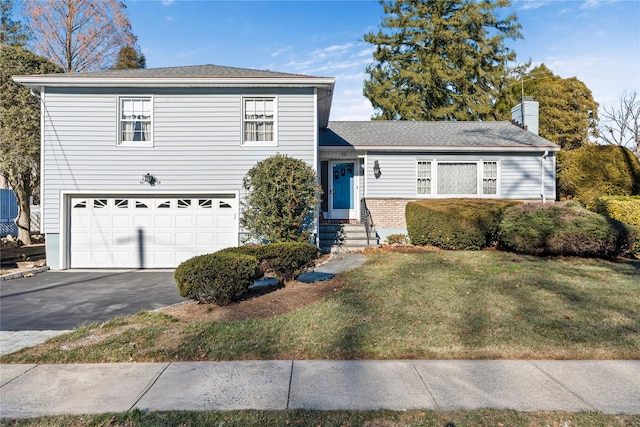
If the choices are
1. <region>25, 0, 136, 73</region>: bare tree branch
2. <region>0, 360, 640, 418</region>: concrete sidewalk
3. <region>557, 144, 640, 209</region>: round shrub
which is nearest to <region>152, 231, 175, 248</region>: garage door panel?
<region>0, 360, 640, 418</region>: concrete sidewalk

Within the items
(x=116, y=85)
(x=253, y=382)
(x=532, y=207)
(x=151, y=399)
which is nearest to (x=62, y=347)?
(x=151, y=399)

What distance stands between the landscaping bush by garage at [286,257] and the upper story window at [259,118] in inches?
189

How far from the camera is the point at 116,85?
35.3 ft

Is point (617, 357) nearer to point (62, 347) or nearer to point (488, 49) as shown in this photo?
point (62, 347)

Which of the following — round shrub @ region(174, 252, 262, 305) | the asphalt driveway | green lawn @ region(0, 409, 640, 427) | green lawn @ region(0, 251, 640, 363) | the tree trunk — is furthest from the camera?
the tree trunk

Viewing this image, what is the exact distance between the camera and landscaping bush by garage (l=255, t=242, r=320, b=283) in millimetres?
7070

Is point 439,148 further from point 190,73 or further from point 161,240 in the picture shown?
point 161,240

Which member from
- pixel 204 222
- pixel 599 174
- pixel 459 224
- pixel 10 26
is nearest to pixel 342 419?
pixel 204 222

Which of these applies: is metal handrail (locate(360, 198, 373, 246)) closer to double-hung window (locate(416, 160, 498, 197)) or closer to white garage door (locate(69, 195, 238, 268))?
double-hung window (locate(416, 160, 498, 197))

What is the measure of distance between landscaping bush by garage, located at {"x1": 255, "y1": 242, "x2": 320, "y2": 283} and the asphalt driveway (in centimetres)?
184

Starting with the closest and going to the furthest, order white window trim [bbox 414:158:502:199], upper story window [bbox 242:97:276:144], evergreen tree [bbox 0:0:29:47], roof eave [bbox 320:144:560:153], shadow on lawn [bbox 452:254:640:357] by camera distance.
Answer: shadow on lawn [bbox 452:254:640:357]
upper story window [bbox 242:97:276:144]
roof eave [bbox 320:144:560:153]
white window trim [bbox 414:158:502:199]
evergreen tree [bbox 0:0:29:47]

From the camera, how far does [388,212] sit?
43.7 feet

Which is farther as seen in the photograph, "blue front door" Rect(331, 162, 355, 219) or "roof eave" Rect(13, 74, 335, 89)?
"blue front door" Rect(331, 162, 355, 219)

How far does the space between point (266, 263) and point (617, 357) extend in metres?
5.43
